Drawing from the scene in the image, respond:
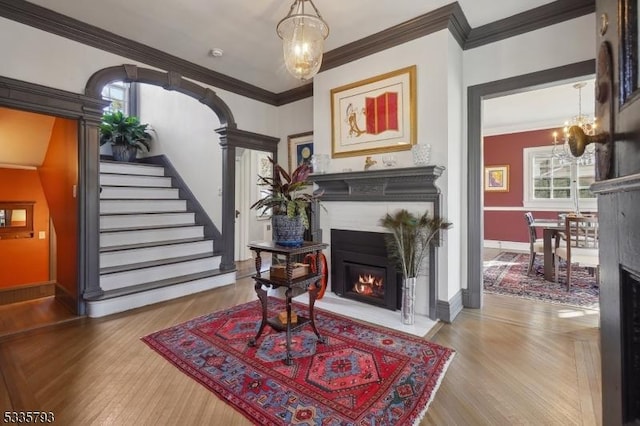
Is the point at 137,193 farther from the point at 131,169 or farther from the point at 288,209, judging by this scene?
the point at 288,209

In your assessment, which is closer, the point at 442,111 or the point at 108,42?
the point at 442,111

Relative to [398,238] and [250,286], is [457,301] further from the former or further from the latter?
[250,286]

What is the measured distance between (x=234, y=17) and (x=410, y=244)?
279 centimetres

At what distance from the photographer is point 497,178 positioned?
7223 mm

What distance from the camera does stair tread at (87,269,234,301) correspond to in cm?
327

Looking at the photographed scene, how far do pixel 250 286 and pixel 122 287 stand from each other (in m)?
1.53

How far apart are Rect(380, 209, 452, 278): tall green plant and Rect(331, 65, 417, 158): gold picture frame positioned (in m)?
0.78

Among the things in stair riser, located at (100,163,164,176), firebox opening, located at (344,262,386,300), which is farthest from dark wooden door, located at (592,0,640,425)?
stair riser, located at (100,163,164,176)

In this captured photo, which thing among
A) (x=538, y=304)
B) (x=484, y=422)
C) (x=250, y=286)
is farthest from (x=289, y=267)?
(x=538, y=304)

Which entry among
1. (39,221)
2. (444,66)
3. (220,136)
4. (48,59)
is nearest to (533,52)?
(444,66)

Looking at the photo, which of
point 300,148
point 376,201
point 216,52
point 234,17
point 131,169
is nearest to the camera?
point 234,17

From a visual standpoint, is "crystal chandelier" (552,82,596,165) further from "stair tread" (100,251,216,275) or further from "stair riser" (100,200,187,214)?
"stair riser" (100,200,187,214)

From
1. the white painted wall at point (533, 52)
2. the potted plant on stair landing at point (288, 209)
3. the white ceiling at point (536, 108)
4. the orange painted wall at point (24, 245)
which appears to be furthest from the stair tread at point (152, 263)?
the white ceiling at point (536, 108)

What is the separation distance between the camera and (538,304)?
3.41 metres
